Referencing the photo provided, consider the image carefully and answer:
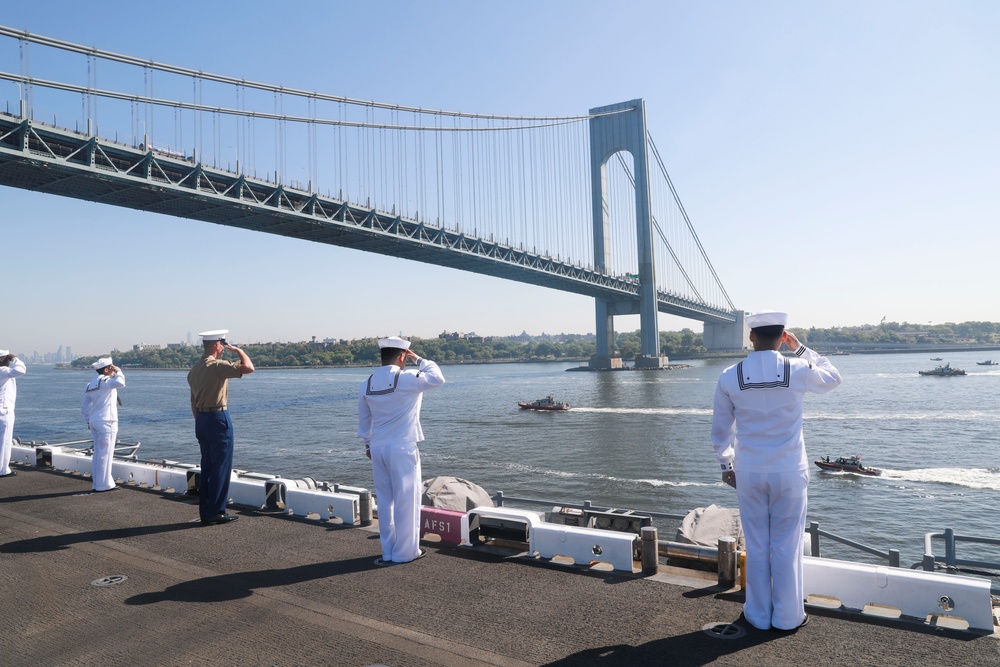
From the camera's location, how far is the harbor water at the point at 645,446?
65.7ft

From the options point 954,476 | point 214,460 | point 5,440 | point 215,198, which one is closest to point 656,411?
point 954,476

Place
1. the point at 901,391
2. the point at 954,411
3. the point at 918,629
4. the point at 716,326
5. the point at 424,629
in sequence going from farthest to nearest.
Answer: the point at 716,326 → the point at 901,391 → the point at 954,411 → the point at 424,629 → the point at 918,629

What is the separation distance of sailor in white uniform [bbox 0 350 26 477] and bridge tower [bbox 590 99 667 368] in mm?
68478

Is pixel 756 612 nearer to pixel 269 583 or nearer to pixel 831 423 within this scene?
pixel 269 583

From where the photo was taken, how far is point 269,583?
199 inches

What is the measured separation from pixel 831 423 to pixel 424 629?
38.2 m

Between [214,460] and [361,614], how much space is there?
3.13m

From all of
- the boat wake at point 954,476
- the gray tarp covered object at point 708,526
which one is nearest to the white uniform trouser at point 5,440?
the gray tarp covered object at point 708,526

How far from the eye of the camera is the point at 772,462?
393 centimetres

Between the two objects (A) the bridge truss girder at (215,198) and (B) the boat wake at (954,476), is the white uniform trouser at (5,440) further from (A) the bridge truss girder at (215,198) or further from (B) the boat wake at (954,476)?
(B) the boat wake at (954,476)

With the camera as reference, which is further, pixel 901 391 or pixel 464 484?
pixel 901 391

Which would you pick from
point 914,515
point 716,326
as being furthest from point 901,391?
point 716,326

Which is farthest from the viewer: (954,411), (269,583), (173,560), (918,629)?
(954,411)

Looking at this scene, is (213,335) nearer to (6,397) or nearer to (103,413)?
(103,413)
